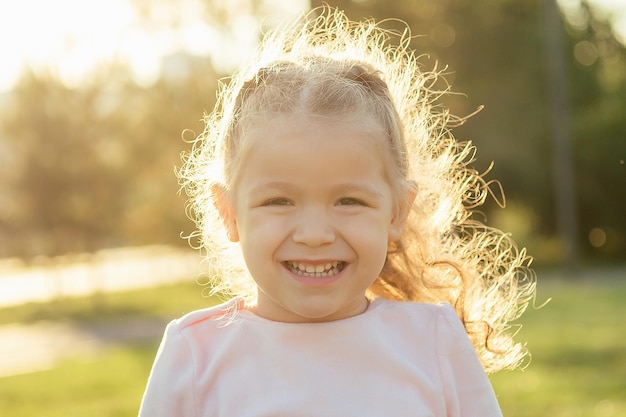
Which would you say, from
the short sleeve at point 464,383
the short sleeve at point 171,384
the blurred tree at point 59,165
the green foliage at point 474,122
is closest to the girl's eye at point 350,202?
the short sleeve at point 464,383

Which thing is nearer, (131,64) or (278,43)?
(278,43)

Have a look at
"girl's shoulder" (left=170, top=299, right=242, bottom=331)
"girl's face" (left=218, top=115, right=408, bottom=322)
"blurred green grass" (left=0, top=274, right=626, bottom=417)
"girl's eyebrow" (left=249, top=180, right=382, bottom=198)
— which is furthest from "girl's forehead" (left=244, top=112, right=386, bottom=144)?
"blurred green grass" (left=0, top=274, right=626, bottom=417)

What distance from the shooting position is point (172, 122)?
68.4ft

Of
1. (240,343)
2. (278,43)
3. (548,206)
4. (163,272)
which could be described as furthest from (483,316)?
(163,272)

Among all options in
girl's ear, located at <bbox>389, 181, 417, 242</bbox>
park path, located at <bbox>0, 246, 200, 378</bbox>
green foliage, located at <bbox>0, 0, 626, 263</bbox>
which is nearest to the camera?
girl's ear, located at <bbox>389, 181, 417, 242</bbox>

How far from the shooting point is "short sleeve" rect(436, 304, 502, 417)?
226 cm

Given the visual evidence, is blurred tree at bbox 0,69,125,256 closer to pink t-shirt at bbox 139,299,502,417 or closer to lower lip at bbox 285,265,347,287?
pink t-shirt at bbox 139,299,502,417

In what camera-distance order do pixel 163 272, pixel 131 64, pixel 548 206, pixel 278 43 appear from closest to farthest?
pixel 278 43, pixel 131 64, pixel 548 206, pixel 163 272

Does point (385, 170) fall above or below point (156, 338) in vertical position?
below

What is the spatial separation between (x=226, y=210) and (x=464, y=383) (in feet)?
2.33

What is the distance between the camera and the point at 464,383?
2.28m

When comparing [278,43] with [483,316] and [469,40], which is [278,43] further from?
[469,40]

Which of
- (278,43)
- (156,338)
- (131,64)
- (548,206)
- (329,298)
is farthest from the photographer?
(548,206)

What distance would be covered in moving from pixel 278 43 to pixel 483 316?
3.15ft
